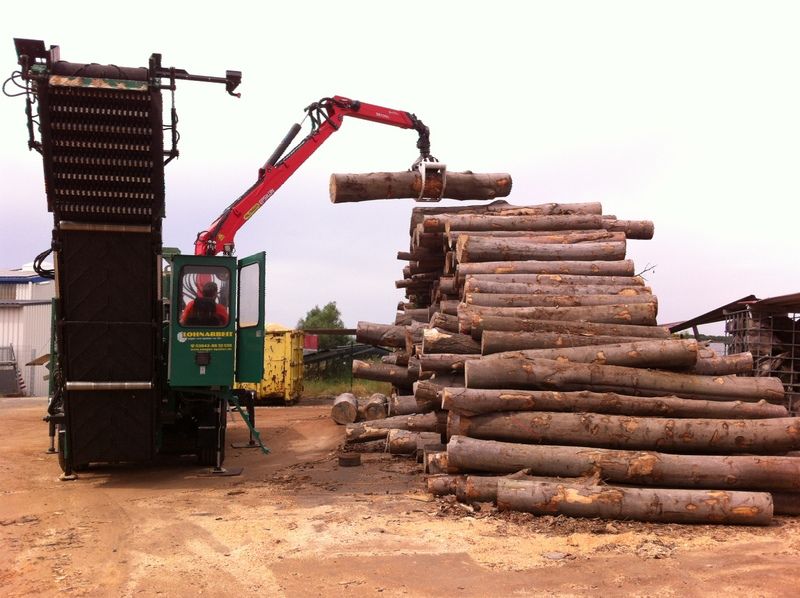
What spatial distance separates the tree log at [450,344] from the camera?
10.2m

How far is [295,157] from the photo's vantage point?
14.1 metres

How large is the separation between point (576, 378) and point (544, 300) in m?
1.99

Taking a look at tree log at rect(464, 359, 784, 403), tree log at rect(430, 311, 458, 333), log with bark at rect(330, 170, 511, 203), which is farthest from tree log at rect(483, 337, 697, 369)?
log with bark at rect(330, 170, 511, 203)

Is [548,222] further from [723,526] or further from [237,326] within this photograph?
[723,526]

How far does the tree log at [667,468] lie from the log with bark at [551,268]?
12.8 ft

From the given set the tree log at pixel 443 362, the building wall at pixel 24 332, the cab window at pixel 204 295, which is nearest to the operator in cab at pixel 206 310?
the cab window at pixel 204 295

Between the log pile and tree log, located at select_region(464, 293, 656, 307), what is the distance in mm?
20

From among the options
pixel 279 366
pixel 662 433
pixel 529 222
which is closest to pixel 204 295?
pixel 529 222

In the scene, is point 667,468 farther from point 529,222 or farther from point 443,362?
Answer: point 529,222

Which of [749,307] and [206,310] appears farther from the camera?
[749,307]

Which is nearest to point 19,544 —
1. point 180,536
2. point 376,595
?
point 180,536

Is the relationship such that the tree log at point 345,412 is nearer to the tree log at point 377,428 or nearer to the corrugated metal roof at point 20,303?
the tree log at point 377,428

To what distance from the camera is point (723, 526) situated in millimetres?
7508

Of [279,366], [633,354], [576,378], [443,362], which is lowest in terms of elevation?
[279,366]
